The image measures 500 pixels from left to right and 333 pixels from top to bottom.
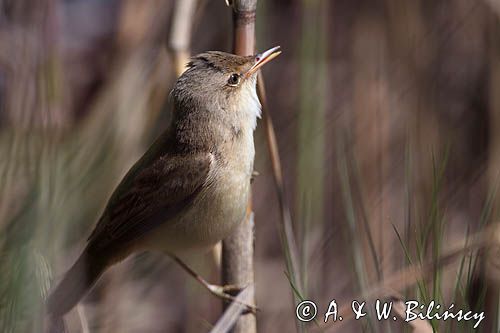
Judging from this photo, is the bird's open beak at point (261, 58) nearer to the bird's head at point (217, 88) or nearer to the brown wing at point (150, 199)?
the bird's head at point (217, 88)

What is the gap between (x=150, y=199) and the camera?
238 cm

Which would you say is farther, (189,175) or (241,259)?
(189,175)

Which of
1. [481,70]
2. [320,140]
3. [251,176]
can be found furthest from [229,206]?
[481,70]

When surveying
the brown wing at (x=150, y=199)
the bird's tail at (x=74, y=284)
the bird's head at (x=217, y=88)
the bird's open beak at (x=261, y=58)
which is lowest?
the bird's tail at (x=74, y=284)

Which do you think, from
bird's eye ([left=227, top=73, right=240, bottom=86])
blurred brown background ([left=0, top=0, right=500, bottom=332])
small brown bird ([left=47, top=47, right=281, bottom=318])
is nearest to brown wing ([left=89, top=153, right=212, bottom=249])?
small brown bird ([left=47, top=47, right=281, bottom=318])

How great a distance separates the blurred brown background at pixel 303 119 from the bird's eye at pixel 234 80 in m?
0.21

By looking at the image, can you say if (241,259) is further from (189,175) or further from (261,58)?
(261,58)

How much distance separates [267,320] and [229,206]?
130 centimetres

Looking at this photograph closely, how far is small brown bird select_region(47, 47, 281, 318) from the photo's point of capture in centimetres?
231

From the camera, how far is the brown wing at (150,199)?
7.79 feet

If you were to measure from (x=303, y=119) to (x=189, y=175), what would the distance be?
384 millimetres

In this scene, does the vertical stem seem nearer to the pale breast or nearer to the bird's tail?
the pale breast

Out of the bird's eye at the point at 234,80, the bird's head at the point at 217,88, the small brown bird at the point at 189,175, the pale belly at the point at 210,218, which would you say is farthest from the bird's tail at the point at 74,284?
the bird's eye at the point at 234,80

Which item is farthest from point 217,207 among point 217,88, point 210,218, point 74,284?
point 74,284
